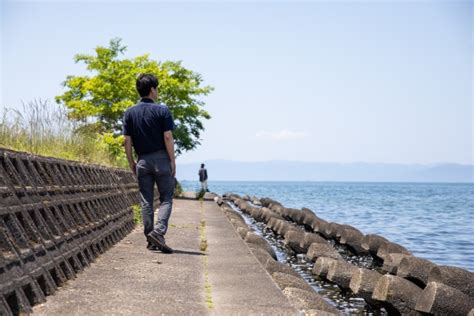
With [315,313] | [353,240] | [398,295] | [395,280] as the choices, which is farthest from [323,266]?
[353,240]

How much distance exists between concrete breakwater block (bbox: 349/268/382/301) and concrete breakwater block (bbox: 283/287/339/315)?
2146mm

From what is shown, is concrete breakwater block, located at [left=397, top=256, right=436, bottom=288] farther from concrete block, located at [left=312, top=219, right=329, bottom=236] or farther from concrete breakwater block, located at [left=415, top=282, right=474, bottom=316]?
concrete block, located at [left=312, top=219, right=329, bottom=236]

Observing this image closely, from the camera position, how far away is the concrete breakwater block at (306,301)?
645cm

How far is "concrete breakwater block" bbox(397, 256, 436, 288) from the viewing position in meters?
9.71

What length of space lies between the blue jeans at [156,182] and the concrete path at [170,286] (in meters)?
0.44

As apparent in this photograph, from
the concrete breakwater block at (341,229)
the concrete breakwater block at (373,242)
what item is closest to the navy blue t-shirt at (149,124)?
the concrete breakwater block at (373,242)

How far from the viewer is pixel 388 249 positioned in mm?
14414

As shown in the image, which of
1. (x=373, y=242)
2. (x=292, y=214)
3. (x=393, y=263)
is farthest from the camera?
(x=292, y=214)

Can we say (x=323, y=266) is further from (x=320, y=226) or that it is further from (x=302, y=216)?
(x=302, y=216)

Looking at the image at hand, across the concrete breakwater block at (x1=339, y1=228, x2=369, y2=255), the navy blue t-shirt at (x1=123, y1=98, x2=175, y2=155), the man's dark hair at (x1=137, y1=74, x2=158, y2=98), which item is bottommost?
the concrete breakwater block at (x1=339, y1=228, x2=369, y2=255)

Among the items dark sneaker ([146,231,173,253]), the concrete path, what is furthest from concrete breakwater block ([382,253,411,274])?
dark sneaker ([146,231,173,253])

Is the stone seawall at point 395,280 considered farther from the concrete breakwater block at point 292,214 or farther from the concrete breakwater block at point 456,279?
the concrete breakwater block at point 292,214

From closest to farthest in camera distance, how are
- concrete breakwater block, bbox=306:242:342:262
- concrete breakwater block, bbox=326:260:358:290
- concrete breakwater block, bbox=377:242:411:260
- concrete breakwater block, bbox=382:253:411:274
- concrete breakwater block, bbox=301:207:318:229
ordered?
concrete breakwater block, bbox=326:260:358:290, concrete breakwater block, bbox=382:253:411:274, concrete breakwater block, bbox=306:242:342:262, concrete breakwater block, bbox=377:242:411:260, concrete breakwater block, bbox=301:207:318:229

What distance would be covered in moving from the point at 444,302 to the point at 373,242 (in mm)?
8359
